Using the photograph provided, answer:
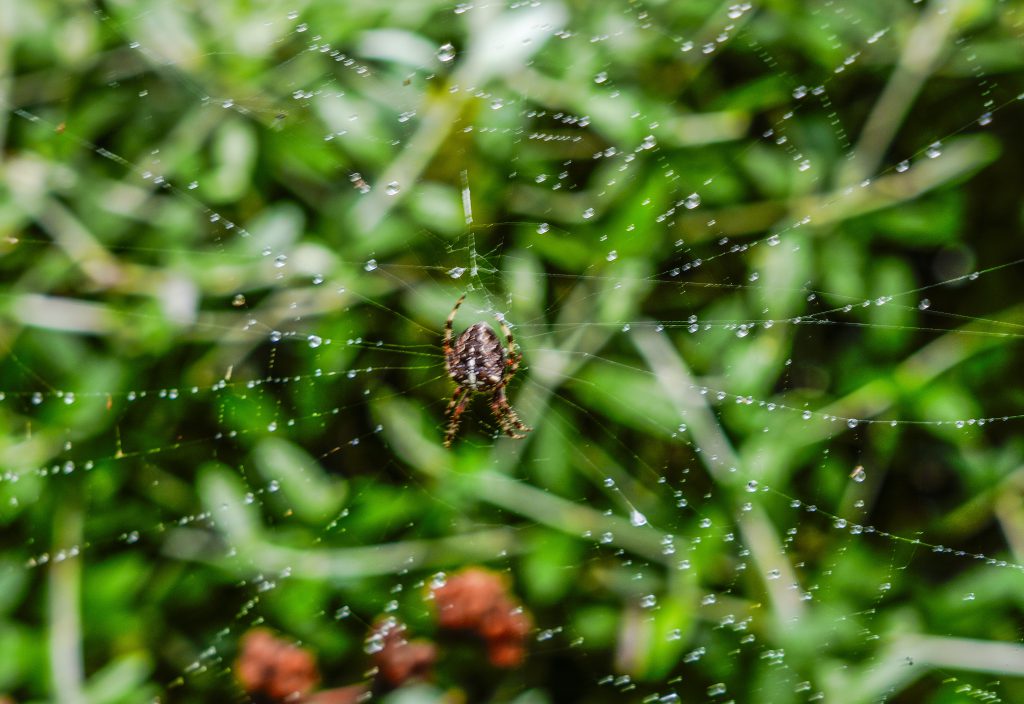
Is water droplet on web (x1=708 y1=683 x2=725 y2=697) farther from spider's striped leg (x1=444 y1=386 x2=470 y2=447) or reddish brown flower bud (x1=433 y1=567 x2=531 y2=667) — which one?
spider's striped leg (x1=444 y1=386 x2=470 y2=447)

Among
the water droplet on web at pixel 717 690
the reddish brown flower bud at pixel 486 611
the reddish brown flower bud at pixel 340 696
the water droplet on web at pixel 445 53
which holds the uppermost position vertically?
the water droplet on web at pixel 445 53

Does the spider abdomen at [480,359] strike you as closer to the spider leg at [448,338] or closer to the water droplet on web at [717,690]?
the spider leg at [448,338]

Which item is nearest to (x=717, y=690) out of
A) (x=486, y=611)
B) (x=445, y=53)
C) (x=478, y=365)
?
(x=486, y=611)

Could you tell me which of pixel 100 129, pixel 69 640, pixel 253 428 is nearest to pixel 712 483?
pixel 253 428

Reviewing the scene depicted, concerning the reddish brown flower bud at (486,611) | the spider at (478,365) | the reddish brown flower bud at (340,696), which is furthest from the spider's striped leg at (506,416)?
the reddish brown flower bud at (340,696)

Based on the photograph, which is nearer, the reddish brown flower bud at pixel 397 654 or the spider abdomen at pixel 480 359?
the reddish brown flower bud at pixel 397 654

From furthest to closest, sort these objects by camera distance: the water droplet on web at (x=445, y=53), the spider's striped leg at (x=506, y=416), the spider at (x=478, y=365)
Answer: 1. the spider at (x=478, y=365)
2. the spider's striped leg at (x=506, y=416)
3. the water droplet on web at (x=445, y=53)

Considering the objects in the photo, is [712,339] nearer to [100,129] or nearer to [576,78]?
[576,78]
